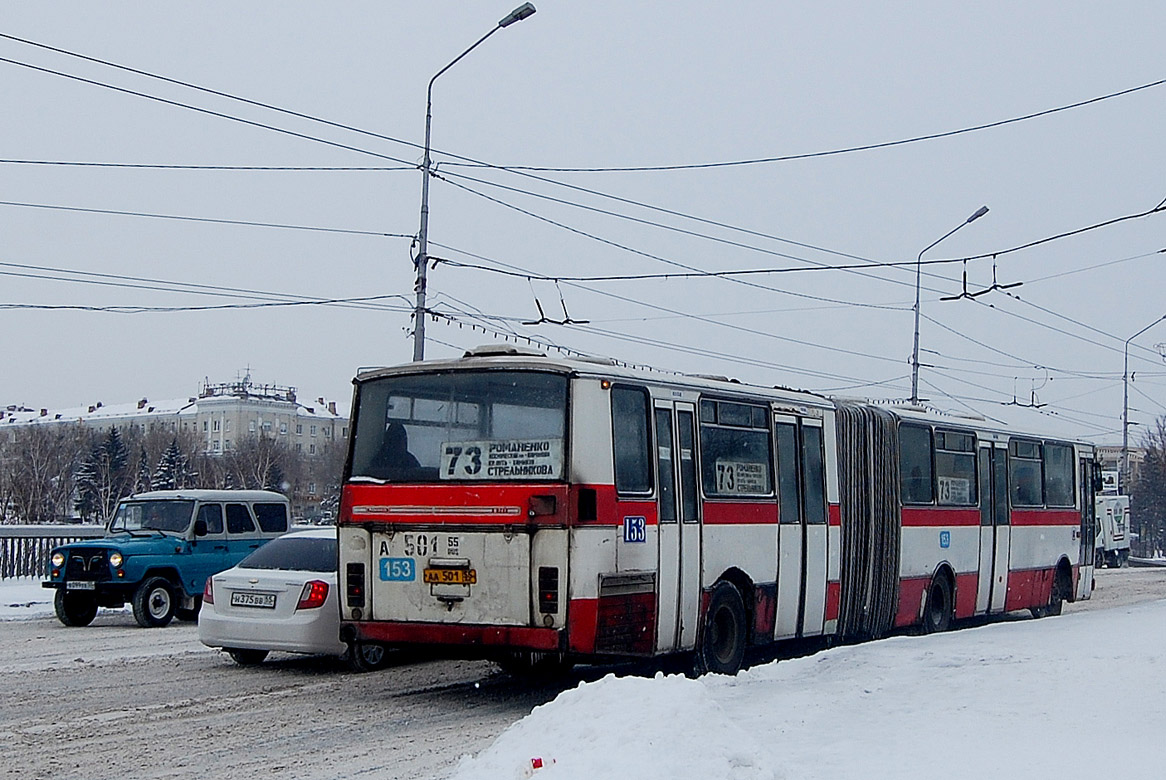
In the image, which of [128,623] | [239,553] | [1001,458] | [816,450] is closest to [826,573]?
[816,450]

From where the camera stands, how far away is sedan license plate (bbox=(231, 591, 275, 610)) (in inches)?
541

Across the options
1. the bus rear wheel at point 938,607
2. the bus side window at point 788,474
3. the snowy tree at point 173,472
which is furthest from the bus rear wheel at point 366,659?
the snowy tree at point 173,472

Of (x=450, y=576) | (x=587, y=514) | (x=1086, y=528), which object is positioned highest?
(x=587, y=514)

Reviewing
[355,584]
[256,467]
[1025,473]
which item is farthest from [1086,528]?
[256,467]

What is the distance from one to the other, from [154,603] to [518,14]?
10.8 m

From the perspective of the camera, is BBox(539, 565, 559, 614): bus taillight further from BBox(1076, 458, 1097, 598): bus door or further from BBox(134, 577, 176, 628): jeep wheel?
BBox(1076, 458, 1097, 598): bus door

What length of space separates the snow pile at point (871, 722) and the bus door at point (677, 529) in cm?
91

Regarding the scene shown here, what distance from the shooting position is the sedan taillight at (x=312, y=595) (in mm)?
13609

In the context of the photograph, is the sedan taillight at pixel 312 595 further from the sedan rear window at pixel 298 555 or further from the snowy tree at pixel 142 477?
the snowy tree at pixel 142 477

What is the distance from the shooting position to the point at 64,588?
19.3 meters

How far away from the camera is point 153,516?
805 inches

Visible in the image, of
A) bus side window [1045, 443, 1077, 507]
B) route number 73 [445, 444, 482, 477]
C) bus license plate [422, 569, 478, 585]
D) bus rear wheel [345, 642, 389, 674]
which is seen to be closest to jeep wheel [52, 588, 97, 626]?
bus rear wheel [345, 642, 389, 674]

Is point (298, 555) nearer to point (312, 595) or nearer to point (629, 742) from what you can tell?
point (312, 595)

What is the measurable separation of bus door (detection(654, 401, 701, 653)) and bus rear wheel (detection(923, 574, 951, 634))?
21.1 ft
